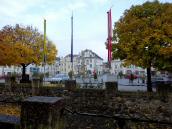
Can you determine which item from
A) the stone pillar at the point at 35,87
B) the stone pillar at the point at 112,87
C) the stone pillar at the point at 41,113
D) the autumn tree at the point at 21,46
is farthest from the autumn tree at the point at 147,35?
the stone pillar at the point at 41,113

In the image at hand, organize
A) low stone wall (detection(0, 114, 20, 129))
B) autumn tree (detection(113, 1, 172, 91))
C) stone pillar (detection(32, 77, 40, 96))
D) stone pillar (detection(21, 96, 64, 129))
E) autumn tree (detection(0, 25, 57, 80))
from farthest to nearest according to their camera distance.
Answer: autumn tree (detection(0, 25, 57, 80)) → stone pillar (detection(32, 77, 40, 96)) → autumn tree (detection(113, 1, 172, 91)) → low stone wall (detection(0, 114, 20, 129)) → stone pillar (detection(21, 96, 64, 129))

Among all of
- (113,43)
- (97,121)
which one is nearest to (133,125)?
(97,121)

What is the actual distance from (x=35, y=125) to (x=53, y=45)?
1701 inches

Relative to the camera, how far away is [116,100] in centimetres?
2183

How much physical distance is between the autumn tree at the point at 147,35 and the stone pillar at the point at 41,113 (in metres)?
18.8

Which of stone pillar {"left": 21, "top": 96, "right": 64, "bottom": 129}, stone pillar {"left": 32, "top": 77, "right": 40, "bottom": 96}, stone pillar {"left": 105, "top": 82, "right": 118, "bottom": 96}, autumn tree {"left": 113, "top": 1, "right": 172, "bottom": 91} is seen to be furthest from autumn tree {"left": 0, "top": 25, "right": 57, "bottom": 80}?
stone pillar {"left": 21, "top": 96, "right": 64, "bottom": 129}

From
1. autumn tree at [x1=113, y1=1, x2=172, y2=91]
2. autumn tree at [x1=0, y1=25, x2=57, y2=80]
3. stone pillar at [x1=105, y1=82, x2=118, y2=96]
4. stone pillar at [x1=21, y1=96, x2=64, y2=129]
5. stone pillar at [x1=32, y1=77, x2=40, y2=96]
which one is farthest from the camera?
autumn tree at [x1=0, y1=25, x2=57, y2=80]

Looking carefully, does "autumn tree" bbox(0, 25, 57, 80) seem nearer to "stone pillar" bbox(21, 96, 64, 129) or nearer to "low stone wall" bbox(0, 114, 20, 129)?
"low stone wall" bbox(0, 114, 20, 129)

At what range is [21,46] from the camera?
132 feet

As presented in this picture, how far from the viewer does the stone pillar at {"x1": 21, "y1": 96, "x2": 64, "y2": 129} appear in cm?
633

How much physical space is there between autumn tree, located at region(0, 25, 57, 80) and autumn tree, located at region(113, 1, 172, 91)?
52.4ft

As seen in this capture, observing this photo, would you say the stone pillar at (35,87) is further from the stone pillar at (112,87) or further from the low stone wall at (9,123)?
the low stone wall at (9,123)

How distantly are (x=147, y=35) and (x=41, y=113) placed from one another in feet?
67.0

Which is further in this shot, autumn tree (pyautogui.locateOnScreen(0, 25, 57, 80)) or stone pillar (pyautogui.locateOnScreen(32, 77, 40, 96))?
autumn tree (pyautogui.locateOnScreen(0, 25, 57, 80))
